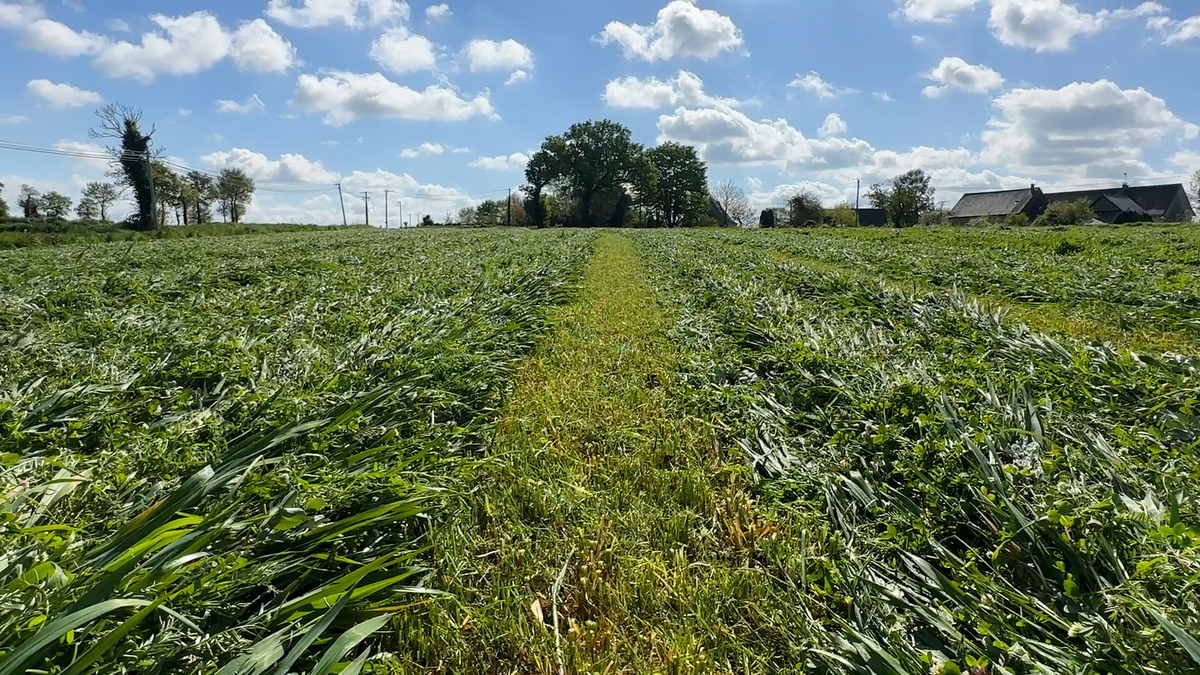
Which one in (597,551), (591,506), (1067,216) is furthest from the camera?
(1067,216)

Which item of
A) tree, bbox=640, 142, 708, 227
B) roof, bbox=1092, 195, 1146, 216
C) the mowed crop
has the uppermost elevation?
tree, bbox=640, 142, 708, 227

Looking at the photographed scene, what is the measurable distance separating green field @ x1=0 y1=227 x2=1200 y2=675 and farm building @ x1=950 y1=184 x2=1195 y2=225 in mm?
84800

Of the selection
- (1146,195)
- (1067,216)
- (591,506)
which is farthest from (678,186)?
(591,506)

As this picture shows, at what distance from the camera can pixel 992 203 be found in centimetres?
7962

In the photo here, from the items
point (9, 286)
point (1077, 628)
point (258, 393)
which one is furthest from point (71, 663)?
point (9, 286)

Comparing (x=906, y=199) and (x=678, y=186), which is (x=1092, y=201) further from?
(x=678, y=186)

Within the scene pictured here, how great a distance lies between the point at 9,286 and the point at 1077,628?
13.9 m

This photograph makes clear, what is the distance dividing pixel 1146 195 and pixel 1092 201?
572 inches

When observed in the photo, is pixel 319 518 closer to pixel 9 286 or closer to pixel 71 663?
pixel 71 663

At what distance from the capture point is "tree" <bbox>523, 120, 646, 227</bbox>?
2990 inches

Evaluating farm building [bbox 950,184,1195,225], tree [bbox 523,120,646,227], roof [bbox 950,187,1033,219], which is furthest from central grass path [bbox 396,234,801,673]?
roof [bbox 950,187,1033,219]

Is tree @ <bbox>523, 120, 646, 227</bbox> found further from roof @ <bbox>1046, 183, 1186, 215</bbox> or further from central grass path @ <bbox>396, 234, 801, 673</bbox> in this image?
central grass path @ <bbox>396, 234, 801, 673</bbox>

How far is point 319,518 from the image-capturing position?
7.16ft

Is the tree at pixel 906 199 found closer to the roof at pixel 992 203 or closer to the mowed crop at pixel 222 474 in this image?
the roof at pixel 992 203
